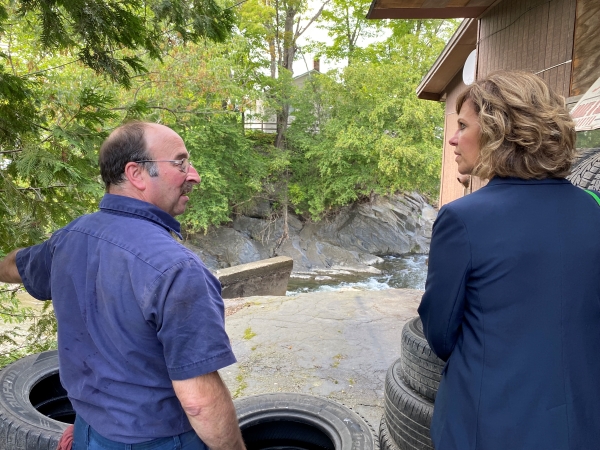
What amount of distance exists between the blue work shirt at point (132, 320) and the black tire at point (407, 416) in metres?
1.24

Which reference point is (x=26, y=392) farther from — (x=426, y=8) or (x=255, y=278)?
(x=255, y=278)

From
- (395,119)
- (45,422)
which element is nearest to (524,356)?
(45,422)

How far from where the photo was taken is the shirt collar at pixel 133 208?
5.25ft

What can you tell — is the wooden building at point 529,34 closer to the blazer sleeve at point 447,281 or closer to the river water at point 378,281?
the blazer sleeve at point 447,281

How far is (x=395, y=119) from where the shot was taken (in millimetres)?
21719

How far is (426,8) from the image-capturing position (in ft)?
16.4

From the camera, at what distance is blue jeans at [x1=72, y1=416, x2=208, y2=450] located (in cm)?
149

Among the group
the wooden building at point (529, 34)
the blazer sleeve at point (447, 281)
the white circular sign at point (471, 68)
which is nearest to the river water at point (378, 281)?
the white circular sign at point (471, 68)

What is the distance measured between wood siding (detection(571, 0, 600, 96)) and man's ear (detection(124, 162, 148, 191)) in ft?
10.1

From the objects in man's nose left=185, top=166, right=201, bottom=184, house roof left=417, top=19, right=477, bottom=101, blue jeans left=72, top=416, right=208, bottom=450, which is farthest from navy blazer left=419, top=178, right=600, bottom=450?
house roof left=417, top=19, right=477, bottom=101

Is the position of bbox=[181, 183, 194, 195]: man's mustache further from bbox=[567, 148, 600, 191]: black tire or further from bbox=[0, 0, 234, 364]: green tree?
bbox=[567, 148, 600, 191]: black tire

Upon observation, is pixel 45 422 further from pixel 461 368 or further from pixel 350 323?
pixel 350 323

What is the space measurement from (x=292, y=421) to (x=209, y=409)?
1.20 metres

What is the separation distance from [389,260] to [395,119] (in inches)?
274
